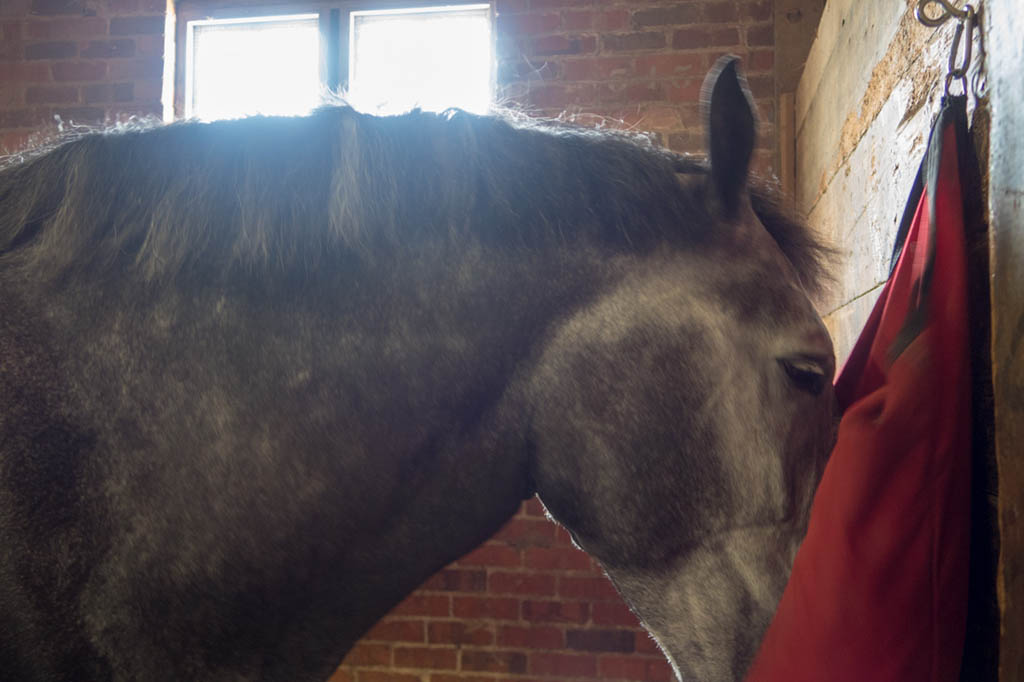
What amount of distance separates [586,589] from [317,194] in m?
2.01

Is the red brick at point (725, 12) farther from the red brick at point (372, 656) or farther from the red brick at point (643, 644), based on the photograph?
the red brick at point (372, 656)

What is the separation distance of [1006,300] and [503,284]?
44 cm

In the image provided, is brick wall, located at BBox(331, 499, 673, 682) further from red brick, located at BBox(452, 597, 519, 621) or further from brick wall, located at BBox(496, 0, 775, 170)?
brick wall, located at BBox(496, 0, 775, 170)

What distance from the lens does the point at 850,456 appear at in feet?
2.14

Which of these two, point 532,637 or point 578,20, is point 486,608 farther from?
point 578,20

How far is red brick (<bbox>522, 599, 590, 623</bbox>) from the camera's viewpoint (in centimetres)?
239

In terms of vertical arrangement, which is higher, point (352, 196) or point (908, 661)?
point (352, 196)

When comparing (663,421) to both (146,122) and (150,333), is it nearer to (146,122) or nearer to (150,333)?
(150,333)

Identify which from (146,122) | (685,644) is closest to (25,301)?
(146,122)

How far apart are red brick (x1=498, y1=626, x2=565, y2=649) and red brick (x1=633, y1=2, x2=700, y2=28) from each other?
6.77 ft

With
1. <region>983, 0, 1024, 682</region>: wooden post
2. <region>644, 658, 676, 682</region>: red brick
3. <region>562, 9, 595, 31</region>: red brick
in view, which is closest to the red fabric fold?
<region>983, 0, 1024, 682</region>: wooden post

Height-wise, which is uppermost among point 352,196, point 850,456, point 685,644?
point 352,196

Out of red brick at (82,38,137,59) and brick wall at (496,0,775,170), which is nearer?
brick wall at (496,0,775,170)

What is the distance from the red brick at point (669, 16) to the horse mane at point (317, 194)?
2003mm
